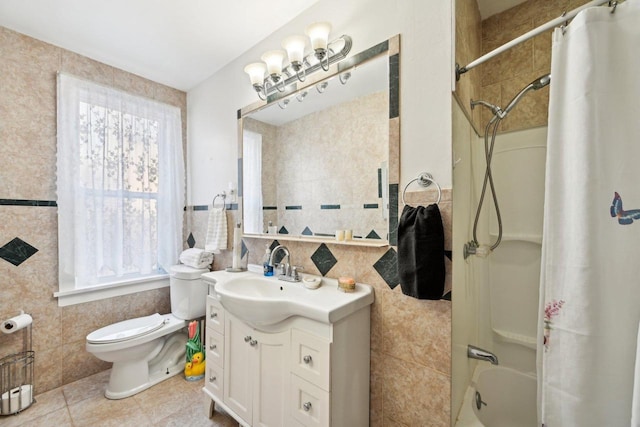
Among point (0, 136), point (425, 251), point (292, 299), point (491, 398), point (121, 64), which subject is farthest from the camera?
point (121, 64)

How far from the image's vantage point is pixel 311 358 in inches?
44.0

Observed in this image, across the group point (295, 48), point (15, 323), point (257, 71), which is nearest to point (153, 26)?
point (257, 71)

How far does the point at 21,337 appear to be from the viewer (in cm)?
181

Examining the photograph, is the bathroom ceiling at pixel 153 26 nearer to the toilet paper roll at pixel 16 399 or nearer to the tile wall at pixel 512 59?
the tile wall at pixel 512 59

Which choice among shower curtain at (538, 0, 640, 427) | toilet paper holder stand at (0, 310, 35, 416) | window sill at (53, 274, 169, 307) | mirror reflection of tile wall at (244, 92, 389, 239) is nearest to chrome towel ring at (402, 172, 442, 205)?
mirror reflection of tile wall at (244, 92, 389, 239)

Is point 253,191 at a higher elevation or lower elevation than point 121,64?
lower

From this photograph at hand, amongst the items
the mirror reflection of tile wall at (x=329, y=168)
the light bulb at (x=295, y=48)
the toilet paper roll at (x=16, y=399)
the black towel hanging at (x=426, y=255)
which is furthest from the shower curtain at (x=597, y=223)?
the toilet paper roll at (x=16, y=399)

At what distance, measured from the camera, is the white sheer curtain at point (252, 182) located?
1950 mm

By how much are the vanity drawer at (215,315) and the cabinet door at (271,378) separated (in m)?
0.32

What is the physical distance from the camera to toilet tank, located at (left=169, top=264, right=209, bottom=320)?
214cm

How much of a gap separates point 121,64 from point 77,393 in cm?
255

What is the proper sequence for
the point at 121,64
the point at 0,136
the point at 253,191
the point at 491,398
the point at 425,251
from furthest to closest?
the point at 121,64
the point at 253,191
the point at 0,136
the point at 491,398
the point at 425,251

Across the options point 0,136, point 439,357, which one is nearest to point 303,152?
point 439,357

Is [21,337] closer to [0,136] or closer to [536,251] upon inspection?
[0,136]
